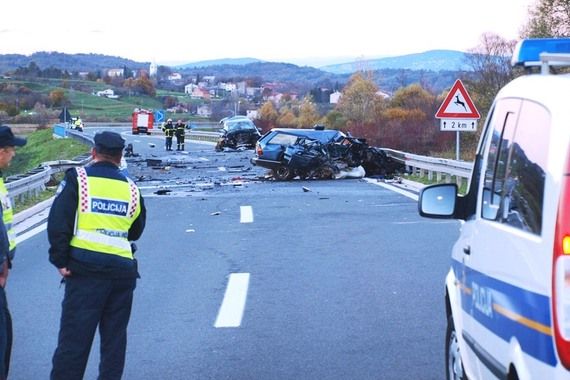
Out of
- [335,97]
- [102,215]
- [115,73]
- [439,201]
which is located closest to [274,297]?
[102,215]

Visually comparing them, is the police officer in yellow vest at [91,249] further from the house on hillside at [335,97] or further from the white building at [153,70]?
the white building at [153,70]

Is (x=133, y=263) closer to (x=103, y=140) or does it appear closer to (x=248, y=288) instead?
(x=103, y=140)

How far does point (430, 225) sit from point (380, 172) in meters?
12.6

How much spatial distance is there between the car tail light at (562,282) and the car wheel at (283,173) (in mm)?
24247

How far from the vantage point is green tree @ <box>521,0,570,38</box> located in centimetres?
5072

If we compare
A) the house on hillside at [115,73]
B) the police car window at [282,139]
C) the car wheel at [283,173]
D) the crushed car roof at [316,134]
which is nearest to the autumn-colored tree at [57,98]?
the house on hillside at [115,73]

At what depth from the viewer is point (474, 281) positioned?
4.92m

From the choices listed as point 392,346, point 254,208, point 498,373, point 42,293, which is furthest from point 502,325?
point 254,208

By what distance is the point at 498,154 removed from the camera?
4.82m

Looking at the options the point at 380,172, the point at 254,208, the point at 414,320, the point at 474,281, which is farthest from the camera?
the point at 380,172

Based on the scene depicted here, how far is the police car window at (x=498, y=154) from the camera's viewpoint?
4605mm

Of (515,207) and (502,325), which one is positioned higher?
(515,207)

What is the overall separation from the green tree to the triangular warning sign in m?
30.1

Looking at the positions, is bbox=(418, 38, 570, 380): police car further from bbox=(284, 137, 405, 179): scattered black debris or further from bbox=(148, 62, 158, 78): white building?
bbox=(148, 62, 158, 78): white building
